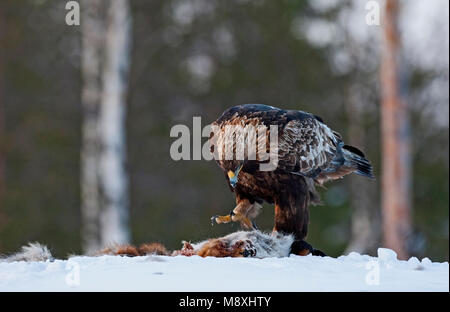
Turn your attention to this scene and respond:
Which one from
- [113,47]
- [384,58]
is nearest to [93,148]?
[113,47]

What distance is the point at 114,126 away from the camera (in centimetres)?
1334

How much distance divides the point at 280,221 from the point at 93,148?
1037 cm

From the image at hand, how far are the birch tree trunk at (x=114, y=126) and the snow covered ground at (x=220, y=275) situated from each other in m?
8.85

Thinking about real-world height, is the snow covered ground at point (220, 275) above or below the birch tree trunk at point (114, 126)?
below

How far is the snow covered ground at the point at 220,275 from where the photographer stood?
337 cm

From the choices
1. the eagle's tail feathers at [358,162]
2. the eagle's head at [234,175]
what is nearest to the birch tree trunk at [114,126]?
the eagle's tail feathers at [358,162]

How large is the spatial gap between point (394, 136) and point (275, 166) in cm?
729

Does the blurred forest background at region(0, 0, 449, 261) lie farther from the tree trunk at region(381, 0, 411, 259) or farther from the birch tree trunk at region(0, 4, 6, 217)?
the tree trunk at region(381, 0, 411, 259)

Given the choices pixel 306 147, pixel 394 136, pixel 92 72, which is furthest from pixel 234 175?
pixel 92 72

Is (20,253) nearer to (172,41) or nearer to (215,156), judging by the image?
Answer: (215,156)

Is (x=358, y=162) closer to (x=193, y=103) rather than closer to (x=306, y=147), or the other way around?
(x=306, y=147)

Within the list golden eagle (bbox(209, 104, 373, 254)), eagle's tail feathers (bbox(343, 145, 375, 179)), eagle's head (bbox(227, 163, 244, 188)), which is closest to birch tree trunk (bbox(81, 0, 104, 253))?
eagle's tail feathers (bbox(343, 145, 375, 179))

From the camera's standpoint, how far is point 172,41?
1812 centimetres

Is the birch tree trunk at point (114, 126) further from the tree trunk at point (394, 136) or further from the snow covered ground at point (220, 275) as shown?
the snow covered ground at point (220, 275)
